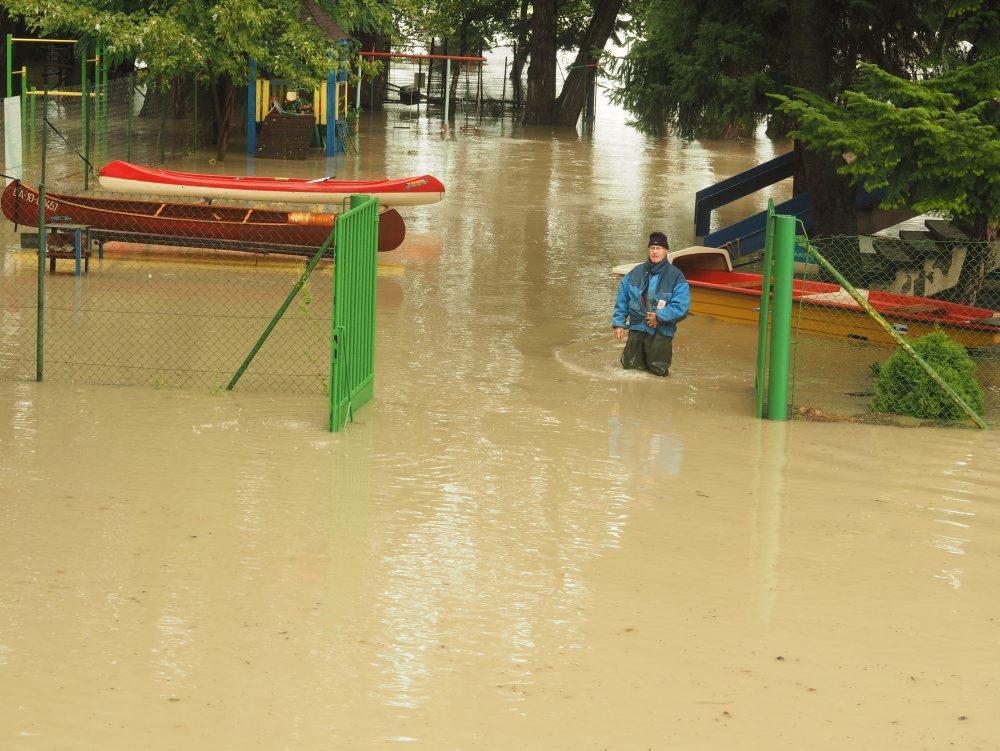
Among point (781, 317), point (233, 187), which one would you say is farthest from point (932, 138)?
point (233, 187)

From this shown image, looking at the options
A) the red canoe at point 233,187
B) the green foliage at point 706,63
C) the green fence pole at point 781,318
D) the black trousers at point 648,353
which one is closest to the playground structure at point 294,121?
the red canoe at point 233,187

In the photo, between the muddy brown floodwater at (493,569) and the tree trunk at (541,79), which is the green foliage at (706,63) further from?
the tree trunk at (541,79)

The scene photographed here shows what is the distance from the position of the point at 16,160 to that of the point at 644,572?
17282 millimetres

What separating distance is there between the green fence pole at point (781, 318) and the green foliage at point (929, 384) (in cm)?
93

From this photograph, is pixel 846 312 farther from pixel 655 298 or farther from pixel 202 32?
pixel 202 32

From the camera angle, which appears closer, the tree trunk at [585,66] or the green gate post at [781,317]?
the green gate post at [781,317]

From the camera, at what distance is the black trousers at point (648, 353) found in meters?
11.8

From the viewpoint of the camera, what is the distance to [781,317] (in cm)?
1026

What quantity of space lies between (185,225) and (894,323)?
28.3ft

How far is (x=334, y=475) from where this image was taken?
28.3ft

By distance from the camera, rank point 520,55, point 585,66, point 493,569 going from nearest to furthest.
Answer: point 493,569, point 585,66, point 520,55

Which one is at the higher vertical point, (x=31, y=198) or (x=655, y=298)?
(x=31, y=198)

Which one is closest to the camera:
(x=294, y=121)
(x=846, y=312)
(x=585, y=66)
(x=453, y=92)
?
(x=846, y=312)

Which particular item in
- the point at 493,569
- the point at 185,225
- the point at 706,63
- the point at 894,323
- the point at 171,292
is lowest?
the point at 493,569
